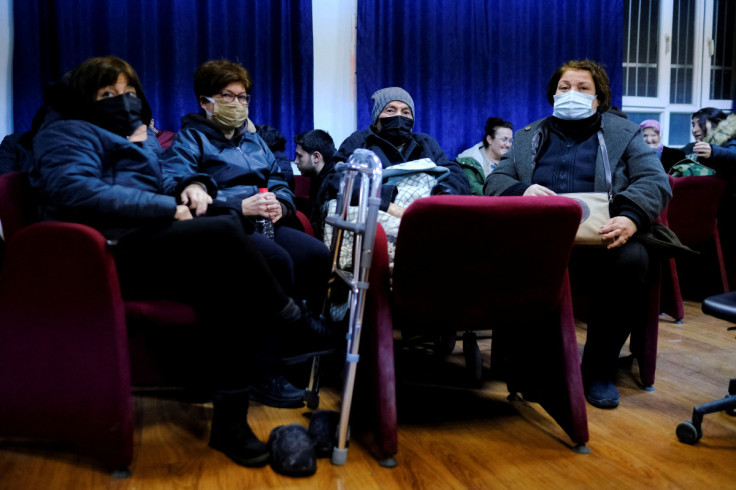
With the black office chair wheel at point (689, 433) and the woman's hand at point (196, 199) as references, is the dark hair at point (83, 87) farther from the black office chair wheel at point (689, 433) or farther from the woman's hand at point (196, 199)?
the black office chair wheel at point (689, 433)

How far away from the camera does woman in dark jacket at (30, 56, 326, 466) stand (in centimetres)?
157

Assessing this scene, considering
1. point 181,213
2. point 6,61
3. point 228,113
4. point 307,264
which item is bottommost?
point 307,264

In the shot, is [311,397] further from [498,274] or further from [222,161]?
[222,161]

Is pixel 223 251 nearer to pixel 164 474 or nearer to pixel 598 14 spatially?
pixel 164 474

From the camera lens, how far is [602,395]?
204 centimetres

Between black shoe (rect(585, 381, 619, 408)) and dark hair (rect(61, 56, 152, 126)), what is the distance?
1854 millimetres

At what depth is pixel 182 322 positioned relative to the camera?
1620mm

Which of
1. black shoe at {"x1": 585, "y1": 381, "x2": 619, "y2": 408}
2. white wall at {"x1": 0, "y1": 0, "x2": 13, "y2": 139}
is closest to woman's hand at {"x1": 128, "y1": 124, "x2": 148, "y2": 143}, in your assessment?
Result: black shoe at {"x1": 585, "y1": 381, "x2": 619, "y2": 408}

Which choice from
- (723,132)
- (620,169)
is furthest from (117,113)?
(723,132)

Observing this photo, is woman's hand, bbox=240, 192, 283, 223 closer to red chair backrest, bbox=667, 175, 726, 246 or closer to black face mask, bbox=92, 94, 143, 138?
black face mask, bbox=92, 94, 143, 138

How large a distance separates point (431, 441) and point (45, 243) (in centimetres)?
118

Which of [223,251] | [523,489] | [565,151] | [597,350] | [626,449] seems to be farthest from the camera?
[565,151]

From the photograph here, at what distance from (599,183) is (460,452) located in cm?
113

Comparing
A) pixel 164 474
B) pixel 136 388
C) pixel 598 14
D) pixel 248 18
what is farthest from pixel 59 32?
pixel 598 14
